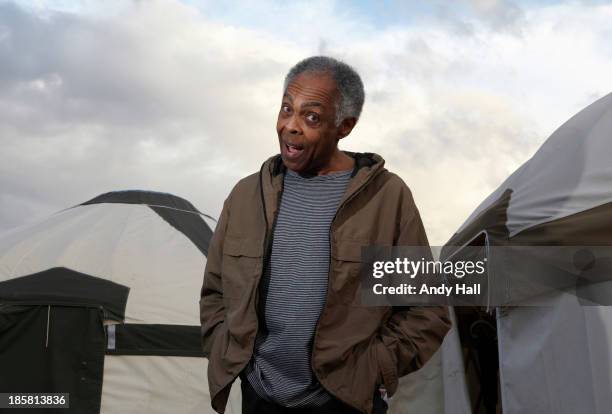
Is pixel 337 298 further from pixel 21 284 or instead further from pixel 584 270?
pixel 21 284

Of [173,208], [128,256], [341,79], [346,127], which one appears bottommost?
[346,127]

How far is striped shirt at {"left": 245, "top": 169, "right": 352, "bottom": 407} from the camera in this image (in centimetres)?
207

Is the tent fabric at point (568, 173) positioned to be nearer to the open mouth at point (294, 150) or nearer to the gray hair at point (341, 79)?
the gray hair at point (341, 79)

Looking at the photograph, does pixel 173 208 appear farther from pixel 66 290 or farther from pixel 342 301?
pixel 342 301

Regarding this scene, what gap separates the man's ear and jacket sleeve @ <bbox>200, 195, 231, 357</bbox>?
434 millimetres

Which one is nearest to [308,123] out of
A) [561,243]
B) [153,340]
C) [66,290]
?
[561,243]

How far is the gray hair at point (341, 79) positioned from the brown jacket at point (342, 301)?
0.17 metres

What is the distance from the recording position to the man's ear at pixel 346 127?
7.74 ft

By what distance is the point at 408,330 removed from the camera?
2211mm

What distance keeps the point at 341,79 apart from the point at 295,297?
675 millimetres

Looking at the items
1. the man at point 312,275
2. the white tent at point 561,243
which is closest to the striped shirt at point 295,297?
the man at point 312,275

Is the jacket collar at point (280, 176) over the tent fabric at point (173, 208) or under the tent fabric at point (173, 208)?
under

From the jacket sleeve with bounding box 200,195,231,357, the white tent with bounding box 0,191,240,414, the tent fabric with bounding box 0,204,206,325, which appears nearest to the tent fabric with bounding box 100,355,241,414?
the white tent with bounding box 0,191,240,414

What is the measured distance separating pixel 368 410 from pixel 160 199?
6.52 m
